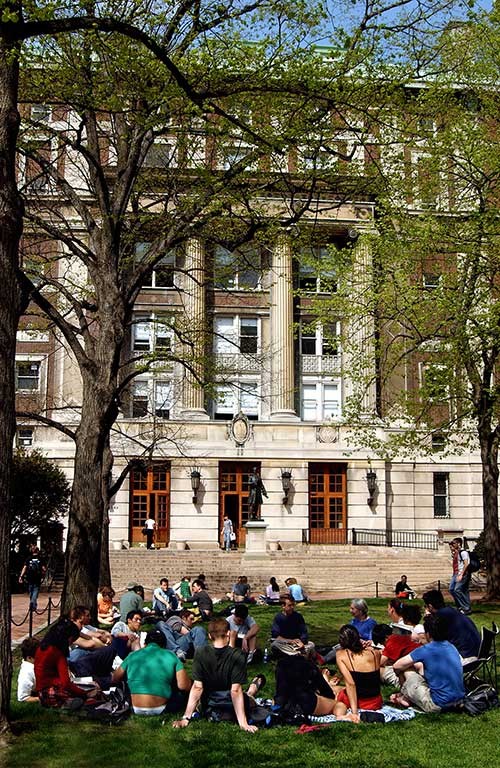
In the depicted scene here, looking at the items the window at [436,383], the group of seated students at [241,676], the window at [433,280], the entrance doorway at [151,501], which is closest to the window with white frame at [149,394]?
the entrance doorway at [151,501]

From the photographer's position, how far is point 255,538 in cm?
3725

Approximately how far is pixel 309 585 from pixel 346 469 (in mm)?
12347

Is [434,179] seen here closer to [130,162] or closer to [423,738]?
[130,162]

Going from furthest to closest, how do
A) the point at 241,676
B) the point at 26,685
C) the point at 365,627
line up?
1. the point at 365,627
2. the point at 26,685
3. the point at 241,676

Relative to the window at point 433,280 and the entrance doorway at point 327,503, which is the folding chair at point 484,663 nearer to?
the window at point 433,280

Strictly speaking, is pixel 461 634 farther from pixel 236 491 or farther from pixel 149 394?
pixel 236 491

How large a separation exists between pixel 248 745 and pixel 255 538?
91.8ft

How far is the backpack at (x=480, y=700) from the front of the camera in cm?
1059

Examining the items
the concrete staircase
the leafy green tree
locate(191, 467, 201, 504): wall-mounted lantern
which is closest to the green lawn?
the concrete staircase

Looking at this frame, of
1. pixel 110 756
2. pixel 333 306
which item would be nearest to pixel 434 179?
pixel 333 306

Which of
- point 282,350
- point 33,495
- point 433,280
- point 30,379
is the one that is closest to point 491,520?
point 433,280

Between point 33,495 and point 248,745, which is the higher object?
point 33,495

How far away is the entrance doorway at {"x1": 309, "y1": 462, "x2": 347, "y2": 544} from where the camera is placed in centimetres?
4491

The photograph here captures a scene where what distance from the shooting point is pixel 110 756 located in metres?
9.16
